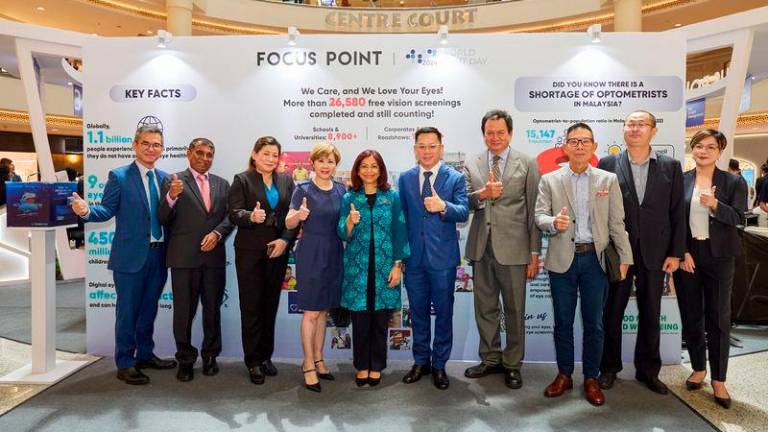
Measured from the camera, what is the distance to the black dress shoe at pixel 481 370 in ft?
11.5

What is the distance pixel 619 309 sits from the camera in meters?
3.25

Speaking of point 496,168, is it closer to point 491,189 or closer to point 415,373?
point 491,189

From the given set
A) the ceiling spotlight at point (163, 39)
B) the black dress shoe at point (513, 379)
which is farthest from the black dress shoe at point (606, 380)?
the ceiling spotlight at point (163, 39)

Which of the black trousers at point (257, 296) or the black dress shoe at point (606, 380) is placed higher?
the black trousers at point (257, 296)

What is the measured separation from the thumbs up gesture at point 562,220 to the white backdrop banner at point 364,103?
3.42 ft

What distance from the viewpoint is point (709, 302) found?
313cm

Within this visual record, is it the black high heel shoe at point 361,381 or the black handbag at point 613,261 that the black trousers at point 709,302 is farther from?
the black high heel shoe at point 361,381

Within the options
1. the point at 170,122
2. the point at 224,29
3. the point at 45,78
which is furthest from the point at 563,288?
the point at 224,29

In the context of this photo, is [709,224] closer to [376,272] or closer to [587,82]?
[587,82]

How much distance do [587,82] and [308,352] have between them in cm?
287

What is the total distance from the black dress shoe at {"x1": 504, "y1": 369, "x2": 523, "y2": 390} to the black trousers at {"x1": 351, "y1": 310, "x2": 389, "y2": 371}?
0.85 m


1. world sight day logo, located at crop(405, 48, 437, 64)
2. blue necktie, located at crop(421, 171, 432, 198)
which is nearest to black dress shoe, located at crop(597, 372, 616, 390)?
blue necktie, located at crop(421, 171, 432, 198)

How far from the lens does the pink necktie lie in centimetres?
343

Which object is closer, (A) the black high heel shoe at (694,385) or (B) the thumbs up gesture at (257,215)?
(B) the thumbs up gesture at (257,215)
